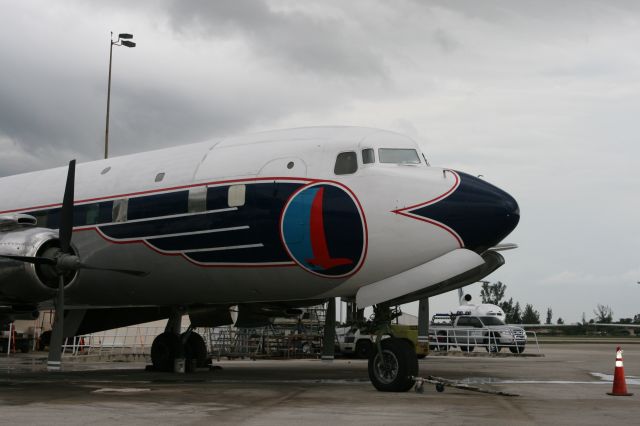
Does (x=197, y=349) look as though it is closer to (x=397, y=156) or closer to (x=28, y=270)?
(x=28, y=270)

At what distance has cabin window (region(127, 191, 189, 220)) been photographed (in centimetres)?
1605

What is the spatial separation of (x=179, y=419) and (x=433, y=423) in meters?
3.16

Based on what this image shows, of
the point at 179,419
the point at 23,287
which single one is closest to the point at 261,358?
the point at 23,287

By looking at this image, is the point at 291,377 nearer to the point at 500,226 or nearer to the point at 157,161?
the point at 157,161

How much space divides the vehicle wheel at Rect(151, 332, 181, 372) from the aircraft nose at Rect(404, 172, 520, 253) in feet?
28.5

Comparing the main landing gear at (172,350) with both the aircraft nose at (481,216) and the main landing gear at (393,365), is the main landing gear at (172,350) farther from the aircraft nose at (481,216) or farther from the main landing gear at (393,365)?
the aircraft nose at (481,216)

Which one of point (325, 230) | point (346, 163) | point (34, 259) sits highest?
point (346, 163)

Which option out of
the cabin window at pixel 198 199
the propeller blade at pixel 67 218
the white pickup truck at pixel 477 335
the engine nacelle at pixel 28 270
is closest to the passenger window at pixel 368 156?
the cabin window at pixel 198 199

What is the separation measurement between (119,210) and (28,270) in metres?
3.05

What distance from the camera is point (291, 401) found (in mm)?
12289

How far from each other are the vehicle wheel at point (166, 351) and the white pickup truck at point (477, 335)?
18658 mm

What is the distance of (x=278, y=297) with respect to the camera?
15.9 metres

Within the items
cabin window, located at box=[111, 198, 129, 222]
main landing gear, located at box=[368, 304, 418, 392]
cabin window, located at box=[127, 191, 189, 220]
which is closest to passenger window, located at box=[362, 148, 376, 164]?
main landing gear, located at box=[368, 304, 418, 392]

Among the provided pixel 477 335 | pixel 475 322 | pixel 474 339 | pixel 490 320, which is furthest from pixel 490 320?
pixel 474 339
